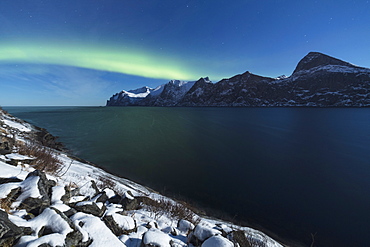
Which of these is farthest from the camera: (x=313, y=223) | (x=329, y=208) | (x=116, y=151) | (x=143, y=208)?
(x=116, y=151)

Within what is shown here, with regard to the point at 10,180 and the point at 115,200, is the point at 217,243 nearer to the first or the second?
the point at 115,200

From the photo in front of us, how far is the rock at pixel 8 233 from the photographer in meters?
2.45

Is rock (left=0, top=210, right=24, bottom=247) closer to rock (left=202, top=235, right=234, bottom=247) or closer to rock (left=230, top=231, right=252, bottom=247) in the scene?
rock (left=202, top=235, right=234, bottom=247)

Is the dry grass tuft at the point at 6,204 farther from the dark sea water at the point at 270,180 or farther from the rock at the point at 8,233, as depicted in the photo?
the dark sea water at the point at 270,180

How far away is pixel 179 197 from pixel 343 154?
1160 inches

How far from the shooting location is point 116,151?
24.7m

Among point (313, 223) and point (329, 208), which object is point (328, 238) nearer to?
point (313, 223)

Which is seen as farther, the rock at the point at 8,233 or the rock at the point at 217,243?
the rock at the point at 217,243

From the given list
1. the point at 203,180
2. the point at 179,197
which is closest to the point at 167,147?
the point at 203,180

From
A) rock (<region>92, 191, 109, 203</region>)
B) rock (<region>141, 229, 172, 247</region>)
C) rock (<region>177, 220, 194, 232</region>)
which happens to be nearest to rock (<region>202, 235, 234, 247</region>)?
rock (<region>141, 229, 172, 247</region>)

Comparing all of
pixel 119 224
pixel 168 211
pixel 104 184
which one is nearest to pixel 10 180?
pixel 119 224

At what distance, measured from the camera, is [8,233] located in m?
2.49

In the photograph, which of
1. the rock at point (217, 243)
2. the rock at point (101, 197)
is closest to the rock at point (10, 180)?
the rock at point (101, 197)

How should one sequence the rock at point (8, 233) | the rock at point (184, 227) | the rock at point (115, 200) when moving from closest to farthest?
the rock at point (8, 233), the rock at point (184, 227), the rock at point (115, 200)
